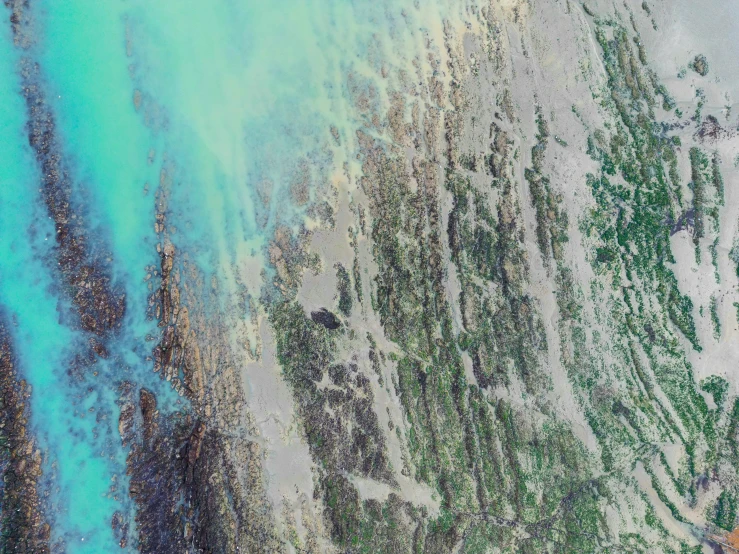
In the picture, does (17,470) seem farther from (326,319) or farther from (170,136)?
(170,136)

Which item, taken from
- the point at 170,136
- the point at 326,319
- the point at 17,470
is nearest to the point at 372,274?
the point at 326,319

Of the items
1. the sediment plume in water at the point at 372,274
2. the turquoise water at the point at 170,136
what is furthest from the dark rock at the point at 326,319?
the turquoise water at the point at 170,136

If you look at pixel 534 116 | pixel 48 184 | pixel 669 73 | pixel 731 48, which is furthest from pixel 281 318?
pixel 731 48

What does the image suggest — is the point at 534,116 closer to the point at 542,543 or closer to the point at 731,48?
the point at 731,48

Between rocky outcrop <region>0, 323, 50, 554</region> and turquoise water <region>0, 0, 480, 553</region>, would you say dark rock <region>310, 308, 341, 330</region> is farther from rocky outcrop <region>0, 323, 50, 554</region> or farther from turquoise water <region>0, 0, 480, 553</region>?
rocky outcrop <region>0, 323, 50, 554</region>

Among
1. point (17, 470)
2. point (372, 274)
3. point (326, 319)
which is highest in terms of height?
point (372, 274)

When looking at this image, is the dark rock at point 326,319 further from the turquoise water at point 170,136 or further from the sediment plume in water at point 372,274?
the turquoise water at point 170,136

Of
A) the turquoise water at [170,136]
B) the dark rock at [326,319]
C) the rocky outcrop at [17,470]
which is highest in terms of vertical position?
the turquoise water at [170,136]

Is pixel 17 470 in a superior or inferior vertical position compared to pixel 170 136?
inferior

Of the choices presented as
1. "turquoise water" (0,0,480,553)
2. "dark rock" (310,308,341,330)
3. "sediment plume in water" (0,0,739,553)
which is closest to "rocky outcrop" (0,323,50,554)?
"sediment plume in water" (0,0,739,553)
